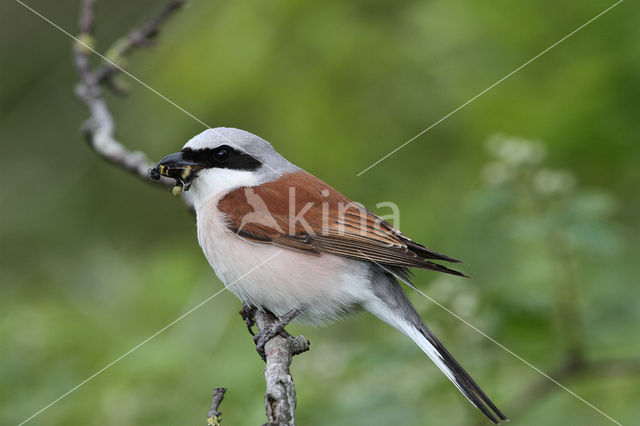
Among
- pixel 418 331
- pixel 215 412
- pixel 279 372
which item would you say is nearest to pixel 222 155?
pixel 418 331

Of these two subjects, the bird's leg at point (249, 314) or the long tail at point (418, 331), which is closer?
the long tail at point (418, 331)

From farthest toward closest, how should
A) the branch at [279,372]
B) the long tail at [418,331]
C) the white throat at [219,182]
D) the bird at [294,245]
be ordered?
the white throat at [219,182] < the bird at [294,245] < the long tail at [418,331] < the branch at [279,372]

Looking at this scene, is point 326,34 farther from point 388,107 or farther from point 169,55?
point 169,55

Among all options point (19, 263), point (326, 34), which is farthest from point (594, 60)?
point (19, 263)

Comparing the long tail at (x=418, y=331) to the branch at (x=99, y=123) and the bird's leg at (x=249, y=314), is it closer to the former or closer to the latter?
the bird's leg at (x=249, y=314)

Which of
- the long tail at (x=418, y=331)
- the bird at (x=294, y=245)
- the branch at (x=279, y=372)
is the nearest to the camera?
the branch at (x=279, y=372)

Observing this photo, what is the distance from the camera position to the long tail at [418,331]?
9.05 feet

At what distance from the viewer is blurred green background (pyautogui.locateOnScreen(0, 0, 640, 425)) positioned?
316 cm

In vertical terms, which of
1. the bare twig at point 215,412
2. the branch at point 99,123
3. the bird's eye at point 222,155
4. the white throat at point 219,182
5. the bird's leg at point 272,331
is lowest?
the bare twig at point 215,412

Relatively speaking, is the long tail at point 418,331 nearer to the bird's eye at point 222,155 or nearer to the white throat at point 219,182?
the white throat at point 219,182

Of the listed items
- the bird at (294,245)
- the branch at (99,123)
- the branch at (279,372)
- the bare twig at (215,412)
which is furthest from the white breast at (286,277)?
the bare twig at (215,412)

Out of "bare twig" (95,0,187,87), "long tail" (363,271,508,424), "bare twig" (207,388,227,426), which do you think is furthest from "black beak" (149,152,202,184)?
"bare twig" (207,388,227,426)

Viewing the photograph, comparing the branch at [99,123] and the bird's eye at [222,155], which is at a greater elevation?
the branch at [99,123]

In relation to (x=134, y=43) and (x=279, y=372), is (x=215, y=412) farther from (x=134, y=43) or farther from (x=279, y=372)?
(x=134, y=43)
